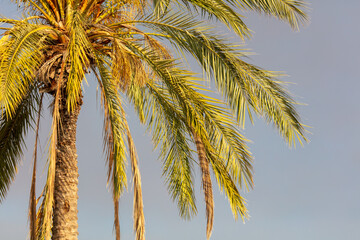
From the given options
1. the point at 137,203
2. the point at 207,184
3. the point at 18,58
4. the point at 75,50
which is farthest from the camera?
the point at 207,184

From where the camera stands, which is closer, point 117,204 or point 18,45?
point 18,45

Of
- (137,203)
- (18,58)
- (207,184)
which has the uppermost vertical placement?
(18,58)

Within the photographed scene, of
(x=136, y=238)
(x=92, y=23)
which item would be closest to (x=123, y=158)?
(x=136, y=238)

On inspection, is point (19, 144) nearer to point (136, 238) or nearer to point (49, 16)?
point (49, 16)

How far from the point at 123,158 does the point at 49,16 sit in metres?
3.16

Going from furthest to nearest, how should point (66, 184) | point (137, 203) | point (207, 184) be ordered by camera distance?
point (66, 184), point (207, 184), point (137, 203)

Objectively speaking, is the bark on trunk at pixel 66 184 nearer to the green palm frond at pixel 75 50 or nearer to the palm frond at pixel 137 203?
the green palm frond at pixel 75 50

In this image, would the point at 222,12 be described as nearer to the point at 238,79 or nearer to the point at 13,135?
the point at 238,79

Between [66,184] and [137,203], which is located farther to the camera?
[66,184]

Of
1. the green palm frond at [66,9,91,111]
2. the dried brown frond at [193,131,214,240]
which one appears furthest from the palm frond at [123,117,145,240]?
the green palm frond at [66,9,91,111]

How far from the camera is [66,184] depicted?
9406 mm

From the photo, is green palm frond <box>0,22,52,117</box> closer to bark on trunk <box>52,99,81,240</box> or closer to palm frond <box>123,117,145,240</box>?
bark on trunk <box>52,99,81,240</box>

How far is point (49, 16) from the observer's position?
32.2ft

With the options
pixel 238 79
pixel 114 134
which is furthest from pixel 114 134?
pixel 238 79
